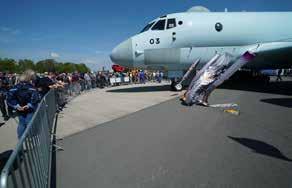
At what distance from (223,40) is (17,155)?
12.2m

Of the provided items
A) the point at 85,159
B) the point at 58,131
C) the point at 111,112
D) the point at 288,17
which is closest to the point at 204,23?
the point at 288,17

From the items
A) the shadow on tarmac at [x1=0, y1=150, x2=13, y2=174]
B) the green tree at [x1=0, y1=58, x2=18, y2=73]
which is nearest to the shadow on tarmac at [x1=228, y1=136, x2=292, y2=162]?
the shadow on tarmac at [x1=0, y1=150, x2=13, y2=174]

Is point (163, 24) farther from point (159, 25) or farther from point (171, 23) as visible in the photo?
point (171, 23)

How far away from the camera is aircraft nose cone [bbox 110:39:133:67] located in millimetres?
11883

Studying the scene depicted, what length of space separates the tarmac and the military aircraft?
600 centimetres

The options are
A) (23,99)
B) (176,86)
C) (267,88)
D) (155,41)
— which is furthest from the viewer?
(267,88)

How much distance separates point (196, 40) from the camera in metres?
11.9

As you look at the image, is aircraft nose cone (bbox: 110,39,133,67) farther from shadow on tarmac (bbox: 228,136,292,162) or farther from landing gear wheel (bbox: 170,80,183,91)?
shadow on tarmac (bbox: 228,136,292,162)

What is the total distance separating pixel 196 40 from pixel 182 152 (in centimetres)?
914

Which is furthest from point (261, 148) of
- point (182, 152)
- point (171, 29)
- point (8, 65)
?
point (8, 65)

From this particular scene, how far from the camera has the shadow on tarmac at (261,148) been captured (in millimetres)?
3750

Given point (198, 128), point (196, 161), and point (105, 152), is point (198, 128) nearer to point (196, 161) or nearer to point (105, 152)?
point (196, 161)

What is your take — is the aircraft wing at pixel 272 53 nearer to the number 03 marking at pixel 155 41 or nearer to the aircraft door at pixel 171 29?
the aircraft door at pixel 171 29

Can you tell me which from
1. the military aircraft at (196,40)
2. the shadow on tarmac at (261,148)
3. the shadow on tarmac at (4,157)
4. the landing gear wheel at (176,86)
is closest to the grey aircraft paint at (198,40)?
the military aircraft at (196,40)
